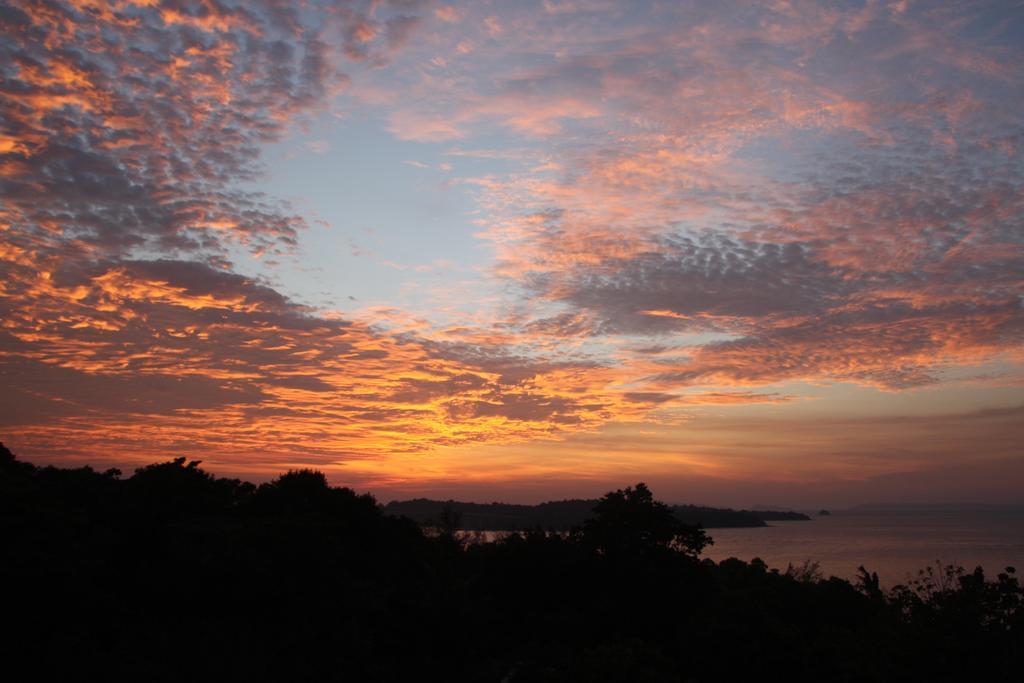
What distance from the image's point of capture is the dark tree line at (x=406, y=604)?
13086 millimetres

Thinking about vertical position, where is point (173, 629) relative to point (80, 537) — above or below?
below

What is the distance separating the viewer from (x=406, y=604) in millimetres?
22531

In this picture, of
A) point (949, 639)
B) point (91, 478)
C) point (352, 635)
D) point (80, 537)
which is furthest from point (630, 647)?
point (91, 478)

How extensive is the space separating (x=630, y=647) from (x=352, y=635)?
→ 9.32 metres

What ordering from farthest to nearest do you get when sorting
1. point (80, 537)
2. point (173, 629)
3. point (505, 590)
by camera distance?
point (505, 590) → point (80, 537) → point (173, 629)

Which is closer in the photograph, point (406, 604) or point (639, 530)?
point (406, 604)

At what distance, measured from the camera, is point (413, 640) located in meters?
21.2

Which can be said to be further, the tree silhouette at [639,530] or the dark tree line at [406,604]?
the tree silhouette at [639,530]

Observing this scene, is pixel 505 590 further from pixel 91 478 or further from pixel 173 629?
pixel 91 478

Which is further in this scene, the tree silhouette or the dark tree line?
the tree silhouette

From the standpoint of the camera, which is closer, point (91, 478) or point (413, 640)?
point (413, 640)

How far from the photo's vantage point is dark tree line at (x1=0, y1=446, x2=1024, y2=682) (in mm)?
13086

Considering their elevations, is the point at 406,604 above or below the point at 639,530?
below

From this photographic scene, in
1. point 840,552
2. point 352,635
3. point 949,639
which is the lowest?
point 840,552
